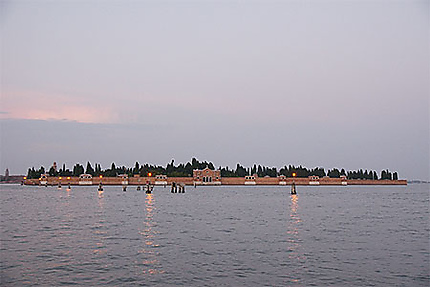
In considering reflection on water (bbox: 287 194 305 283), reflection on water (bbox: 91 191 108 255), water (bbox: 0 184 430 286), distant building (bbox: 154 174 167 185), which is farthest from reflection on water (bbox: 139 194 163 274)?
distant building (bbox: 154 174 167 185)

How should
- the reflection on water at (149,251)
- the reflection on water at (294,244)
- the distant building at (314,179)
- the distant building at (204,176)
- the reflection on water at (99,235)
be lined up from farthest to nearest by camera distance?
the distant building at (314,179), the distant building at (204,176), the reflection on water at (99,235), the reflection on water at (294,244), the reflection on water at (149,251)

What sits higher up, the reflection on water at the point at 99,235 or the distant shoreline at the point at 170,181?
the distant shoreline at the point at 170,181

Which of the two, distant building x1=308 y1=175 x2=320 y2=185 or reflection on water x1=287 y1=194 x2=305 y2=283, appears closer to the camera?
reflection on water x1=287 y1=194 x2=305 y2=283

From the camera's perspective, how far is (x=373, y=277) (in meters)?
15.9

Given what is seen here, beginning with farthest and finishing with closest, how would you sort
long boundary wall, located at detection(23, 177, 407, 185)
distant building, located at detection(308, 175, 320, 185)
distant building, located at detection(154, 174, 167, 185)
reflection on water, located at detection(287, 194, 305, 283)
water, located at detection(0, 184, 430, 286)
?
distant building, located at detection(308, 175, 320, 185) < distant building, located at detection(154, 174, 167, 185) < long boundary wall, located at detection(23, 177, 407, 185) < reflection on water, located at detection(287, 194, 305, 283) < water, located at detection(0, 184, 430, 286)

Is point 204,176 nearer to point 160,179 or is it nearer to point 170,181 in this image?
point 170,181

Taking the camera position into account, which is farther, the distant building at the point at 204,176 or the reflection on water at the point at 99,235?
the distant building at the point at 204,176

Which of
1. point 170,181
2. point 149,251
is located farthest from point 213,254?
point 170,181

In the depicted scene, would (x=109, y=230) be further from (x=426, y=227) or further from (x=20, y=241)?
(x=426, y=227)

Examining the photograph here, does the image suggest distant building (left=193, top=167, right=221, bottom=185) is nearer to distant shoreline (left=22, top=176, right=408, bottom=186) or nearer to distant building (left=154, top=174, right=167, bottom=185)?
distant shoreline (left=22, top=176, right=408, bottom=186)

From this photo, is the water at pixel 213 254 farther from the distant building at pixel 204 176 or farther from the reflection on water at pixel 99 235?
the distant building at pixel 204 176

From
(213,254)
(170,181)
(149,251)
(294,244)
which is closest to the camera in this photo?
(213,254)

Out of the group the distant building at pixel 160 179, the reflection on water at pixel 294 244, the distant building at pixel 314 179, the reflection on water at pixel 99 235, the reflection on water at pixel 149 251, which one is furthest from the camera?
the distant building at pixel 314 179

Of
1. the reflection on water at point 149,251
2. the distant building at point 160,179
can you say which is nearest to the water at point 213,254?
the reflection on water at point 149,251
